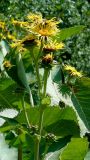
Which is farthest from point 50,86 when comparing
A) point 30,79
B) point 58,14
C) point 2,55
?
point 58,14

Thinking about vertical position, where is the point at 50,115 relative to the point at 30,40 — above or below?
below

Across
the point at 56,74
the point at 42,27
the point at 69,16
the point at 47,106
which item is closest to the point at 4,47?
the point at 56,74

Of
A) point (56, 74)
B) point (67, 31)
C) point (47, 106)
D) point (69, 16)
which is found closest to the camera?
point (47, 106)

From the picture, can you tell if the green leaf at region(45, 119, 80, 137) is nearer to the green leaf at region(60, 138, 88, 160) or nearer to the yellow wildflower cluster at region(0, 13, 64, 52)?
the green leaf at region(60, 138, 88, 160)

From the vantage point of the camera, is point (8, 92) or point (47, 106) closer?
point (47, 106)

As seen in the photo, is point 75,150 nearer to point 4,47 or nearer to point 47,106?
point 47,106

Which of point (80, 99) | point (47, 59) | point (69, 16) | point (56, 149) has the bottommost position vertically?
point (69, 16)

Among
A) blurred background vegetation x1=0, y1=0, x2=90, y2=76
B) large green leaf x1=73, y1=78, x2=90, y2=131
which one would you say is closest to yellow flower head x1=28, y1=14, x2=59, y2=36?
large green leaf x1=73, y1=78, x2=90, y2=131
